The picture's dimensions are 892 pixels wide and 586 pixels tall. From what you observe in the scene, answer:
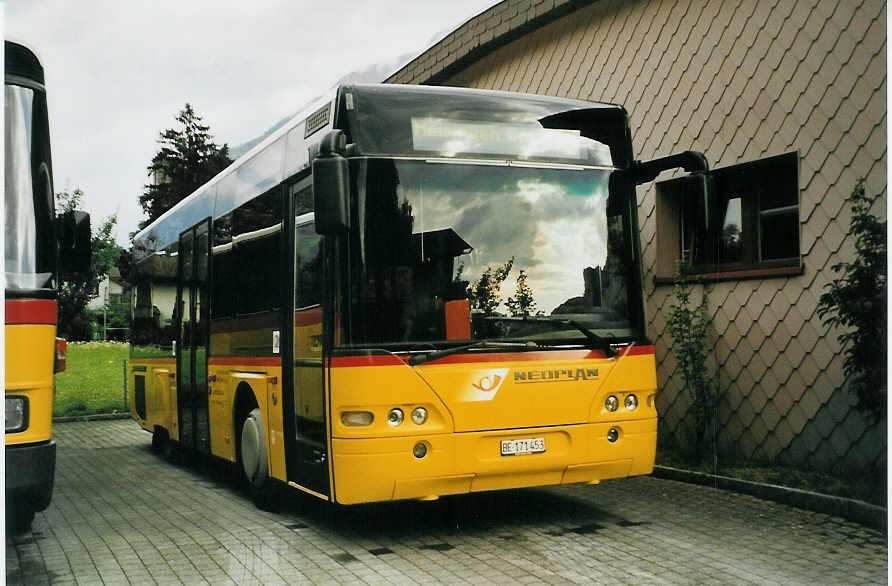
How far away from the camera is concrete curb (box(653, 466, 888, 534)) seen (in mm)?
7508

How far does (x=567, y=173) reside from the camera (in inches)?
296

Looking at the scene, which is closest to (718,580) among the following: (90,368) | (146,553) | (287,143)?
(146,553)

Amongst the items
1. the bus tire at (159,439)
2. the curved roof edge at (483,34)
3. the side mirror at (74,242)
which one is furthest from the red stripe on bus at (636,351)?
the bus tire at (159,439)

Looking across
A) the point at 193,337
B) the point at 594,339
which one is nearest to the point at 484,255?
the point at 594,339

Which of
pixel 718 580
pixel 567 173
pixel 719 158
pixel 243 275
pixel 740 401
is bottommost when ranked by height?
pixel 718 580

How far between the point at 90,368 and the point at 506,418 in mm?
17951

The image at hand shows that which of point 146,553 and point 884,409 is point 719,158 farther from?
→ point 146,553

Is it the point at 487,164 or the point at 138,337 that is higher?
the point at 487,164

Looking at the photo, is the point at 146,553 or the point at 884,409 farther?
the point at 884,409

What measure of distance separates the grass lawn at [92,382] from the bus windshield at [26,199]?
11.4 meters

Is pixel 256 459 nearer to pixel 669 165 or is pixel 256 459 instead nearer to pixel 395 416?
pixel 395 416

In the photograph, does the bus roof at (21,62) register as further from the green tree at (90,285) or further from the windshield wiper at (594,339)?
the green tree at (90,285)

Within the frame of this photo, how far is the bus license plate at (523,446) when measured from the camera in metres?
7.04

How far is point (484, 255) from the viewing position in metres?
7.10
